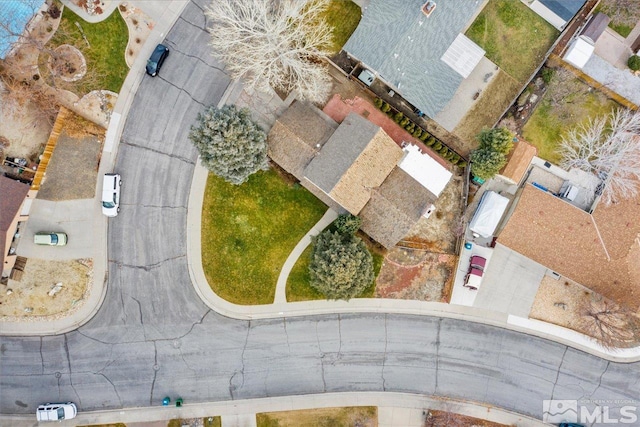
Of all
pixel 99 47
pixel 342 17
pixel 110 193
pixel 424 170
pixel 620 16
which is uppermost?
pixel 620 16

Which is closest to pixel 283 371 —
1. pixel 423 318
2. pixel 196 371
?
pixel 196 371

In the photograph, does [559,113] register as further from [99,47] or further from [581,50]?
[99,47]

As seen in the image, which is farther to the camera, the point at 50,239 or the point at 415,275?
the point at 415,275

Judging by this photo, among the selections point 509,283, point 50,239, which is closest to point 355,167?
point 509,283

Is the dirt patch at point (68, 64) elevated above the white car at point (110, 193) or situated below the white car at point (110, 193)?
above

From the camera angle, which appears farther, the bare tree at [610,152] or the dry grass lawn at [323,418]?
the dry grass lawn at [323,418]

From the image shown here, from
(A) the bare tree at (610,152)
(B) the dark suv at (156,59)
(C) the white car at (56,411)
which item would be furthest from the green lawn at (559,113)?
(C) the white car at (56,411)

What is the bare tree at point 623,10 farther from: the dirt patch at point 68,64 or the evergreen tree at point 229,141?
the dirt patch at point 68,64
